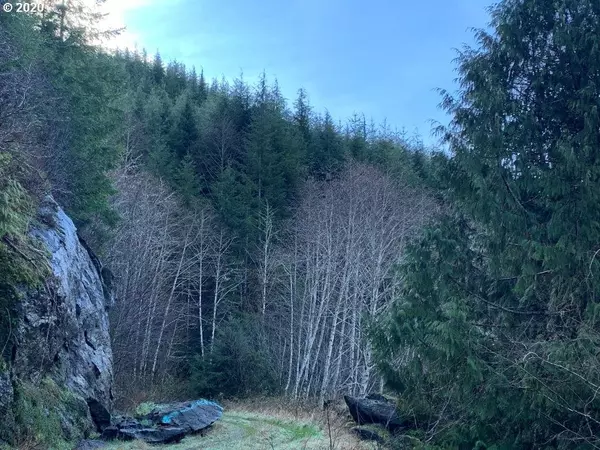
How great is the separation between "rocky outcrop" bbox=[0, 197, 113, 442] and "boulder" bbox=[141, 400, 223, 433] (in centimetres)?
137

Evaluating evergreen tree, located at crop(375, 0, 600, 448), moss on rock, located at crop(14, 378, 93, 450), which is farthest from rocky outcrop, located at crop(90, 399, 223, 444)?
evergreen tree, located at crop(375, 0, 600, 448)

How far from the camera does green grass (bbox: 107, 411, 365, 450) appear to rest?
12.1 meters

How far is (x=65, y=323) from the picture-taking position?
13.3 meters

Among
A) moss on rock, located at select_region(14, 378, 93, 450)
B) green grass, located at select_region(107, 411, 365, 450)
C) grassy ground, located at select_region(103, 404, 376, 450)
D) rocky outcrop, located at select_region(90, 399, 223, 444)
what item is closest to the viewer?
moss on rock, located at select_region(14, 378, 93, 450)

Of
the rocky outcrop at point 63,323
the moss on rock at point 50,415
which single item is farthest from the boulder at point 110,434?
the rocky outcrop at point 63,323

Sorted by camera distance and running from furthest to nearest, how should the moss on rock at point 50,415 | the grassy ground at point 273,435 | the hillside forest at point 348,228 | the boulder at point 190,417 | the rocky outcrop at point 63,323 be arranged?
the boulder at point 190,417 < the grassy ground at point 273,435 < the rocky outcrop at point 63,323 < the moss on rock at point 50,415 < the hillside forest at point 348,228

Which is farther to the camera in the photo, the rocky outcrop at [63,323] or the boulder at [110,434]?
the boulder at [110,434]

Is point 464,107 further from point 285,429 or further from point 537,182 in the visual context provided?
point 285,429

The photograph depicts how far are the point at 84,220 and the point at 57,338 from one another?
914cm

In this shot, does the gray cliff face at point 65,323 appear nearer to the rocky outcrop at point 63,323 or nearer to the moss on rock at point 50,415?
the rocky outcrop at point 63,323

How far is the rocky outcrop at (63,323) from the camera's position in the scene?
36.6 feet

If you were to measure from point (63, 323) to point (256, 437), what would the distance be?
15.1 feet

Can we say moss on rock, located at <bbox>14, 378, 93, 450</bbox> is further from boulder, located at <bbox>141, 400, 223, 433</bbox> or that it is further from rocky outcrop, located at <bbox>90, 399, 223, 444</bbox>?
boulder, located at <bbox>141, 400, 223, 433</bbox>

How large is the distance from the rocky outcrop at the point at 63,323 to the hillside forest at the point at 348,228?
65cm
